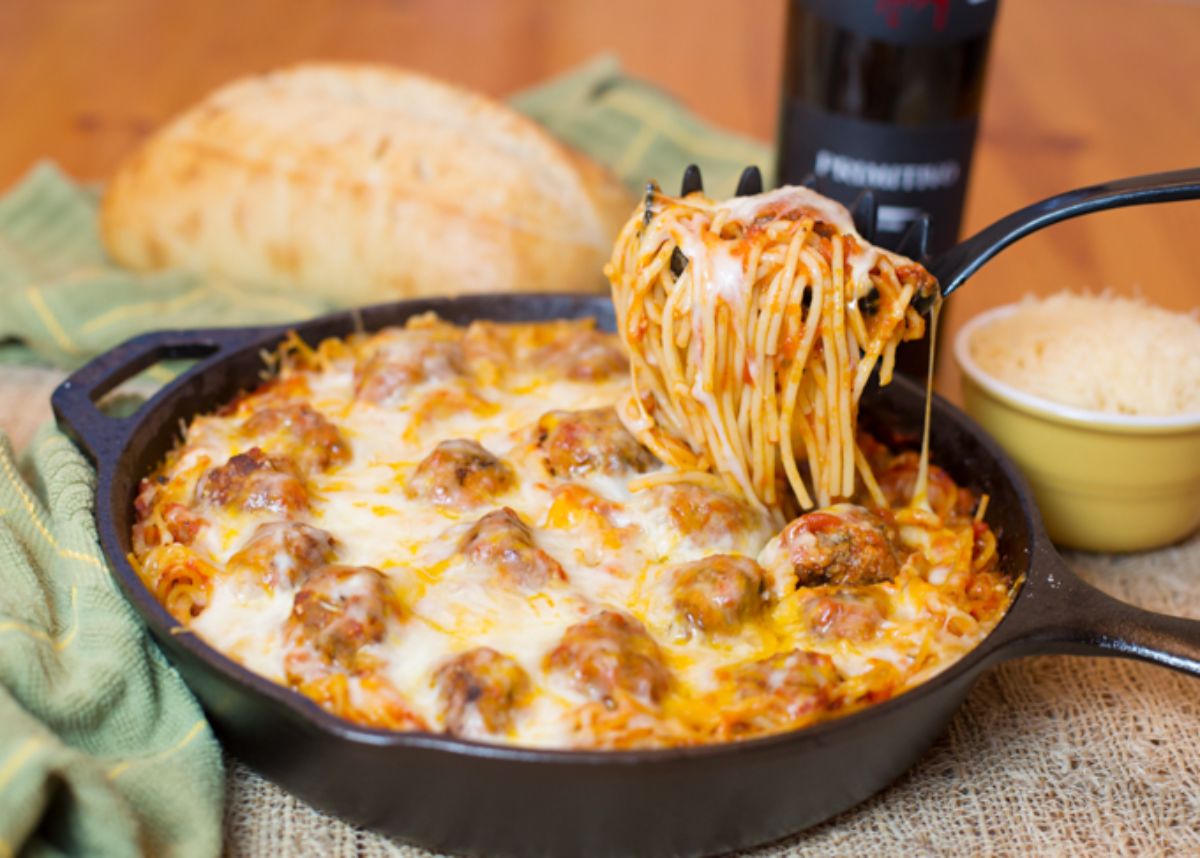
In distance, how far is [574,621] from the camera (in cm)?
218

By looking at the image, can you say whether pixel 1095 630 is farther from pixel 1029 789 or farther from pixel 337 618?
pixel 337 618

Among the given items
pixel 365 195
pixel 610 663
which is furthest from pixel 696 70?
pixel 610 663

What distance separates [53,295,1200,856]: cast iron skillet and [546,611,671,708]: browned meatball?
0.19 meters

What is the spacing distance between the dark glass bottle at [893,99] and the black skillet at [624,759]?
3.33ft

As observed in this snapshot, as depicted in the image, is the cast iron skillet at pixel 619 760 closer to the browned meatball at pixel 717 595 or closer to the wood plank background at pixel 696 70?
the browned meatball at pixel 717 595

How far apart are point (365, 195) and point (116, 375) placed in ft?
4.03

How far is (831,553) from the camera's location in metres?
2.35

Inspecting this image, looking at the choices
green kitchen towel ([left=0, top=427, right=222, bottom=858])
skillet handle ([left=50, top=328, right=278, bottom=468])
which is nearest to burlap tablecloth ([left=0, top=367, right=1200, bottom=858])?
green kitchen towel ([left=0, top=427, right=222, bottom=858])

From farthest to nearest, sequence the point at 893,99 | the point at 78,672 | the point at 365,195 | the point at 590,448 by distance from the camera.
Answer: the point at 365,195 < the point at 893,99 < the point at 590,448 < the point at 78,672

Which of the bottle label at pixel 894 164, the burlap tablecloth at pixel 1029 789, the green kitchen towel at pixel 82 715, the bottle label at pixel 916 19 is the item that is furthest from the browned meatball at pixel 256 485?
the bottle label at pixel 916 19

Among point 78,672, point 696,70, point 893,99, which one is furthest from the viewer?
point 696,70

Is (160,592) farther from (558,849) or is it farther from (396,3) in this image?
(396,3)

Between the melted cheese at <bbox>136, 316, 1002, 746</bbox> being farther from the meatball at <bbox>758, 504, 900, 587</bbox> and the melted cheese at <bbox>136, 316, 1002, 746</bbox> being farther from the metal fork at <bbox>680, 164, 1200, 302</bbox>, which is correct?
the metal fork at <bbox>680, 164, 1200, 302</bbox>

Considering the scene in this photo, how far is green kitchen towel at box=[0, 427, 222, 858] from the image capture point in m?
1.93
